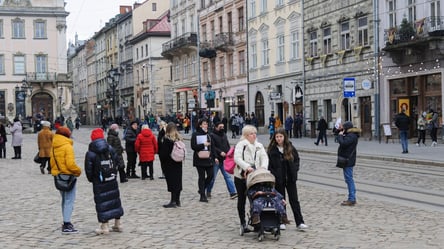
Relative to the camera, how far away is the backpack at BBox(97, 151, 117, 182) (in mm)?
9906

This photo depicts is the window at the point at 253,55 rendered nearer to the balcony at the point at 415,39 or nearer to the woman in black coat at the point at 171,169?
the balcony at the point at 415,39

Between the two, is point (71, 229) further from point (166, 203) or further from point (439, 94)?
point (439, 94)

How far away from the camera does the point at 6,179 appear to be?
19.1 metres

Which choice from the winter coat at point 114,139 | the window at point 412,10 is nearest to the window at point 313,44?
the window at point 412,10

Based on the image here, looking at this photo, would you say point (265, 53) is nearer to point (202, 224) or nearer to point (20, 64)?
point (202, 224)

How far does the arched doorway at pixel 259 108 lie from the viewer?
158 feet

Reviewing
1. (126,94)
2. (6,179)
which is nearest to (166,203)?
(6,179)

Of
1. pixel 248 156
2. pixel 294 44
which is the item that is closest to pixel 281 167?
pixel 248 156

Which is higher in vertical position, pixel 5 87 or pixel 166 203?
pixel 5 87

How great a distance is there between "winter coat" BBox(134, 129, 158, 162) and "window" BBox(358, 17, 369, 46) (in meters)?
19.4

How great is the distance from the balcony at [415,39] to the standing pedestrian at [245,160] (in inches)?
807

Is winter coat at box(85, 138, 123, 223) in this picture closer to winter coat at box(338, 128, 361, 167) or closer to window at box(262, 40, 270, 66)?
winter coat at box(338, 128, 361, 167)

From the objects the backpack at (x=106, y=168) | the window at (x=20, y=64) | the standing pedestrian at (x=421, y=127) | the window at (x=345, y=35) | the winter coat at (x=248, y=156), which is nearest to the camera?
A: the winter coat at (x=248, y=156)

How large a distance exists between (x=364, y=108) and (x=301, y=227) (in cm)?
2632
